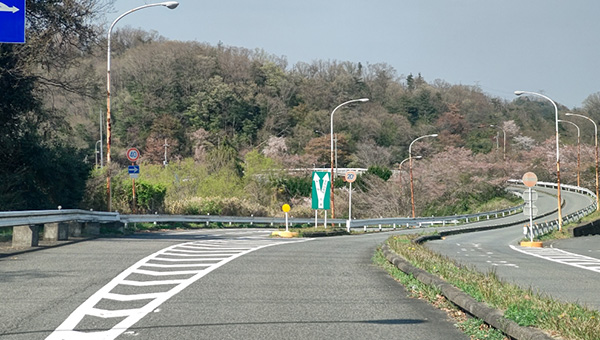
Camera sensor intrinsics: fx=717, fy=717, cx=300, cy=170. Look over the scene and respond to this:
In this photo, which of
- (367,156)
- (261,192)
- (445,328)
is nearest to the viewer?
(445,328)

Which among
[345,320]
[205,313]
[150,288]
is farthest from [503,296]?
[150,288]

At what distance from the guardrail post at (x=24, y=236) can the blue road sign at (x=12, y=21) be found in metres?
4.78

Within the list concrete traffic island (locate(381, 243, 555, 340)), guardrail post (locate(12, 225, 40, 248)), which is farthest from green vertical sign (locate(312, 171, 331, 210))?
concrete traffic island (locate(381, 243, 555, 340))

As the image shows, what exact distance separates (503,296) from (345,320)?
209 cm

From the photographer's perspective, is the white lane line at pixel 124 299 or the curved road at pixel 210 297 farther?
the curved road at pixel 210 297

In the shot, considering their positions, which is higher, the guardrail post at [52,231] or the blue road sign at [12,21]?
the blue road sign at [12,21]

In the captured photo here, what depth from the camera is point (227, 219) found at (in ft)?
155

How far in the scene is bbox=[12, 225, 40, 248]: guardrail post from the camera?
1670 cm

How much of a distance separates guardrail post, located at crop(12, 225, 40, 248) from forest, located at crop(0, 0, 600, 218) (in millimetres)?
18907

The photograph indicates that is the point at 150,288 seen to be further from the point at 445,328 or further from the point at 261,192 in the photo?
the point at 261,192

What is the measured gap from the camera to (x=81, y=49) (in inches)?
1063

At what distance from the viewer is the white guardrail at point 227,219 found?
55.7ft

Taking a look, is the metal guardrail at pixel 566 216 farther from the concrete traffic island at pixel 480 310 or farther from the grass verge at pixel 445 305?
the concrete traffic island at pixel 480 310

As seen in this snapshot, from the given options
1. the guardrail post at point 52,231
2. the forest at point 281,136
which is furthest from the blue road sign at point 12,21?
the forest at point 281,136
